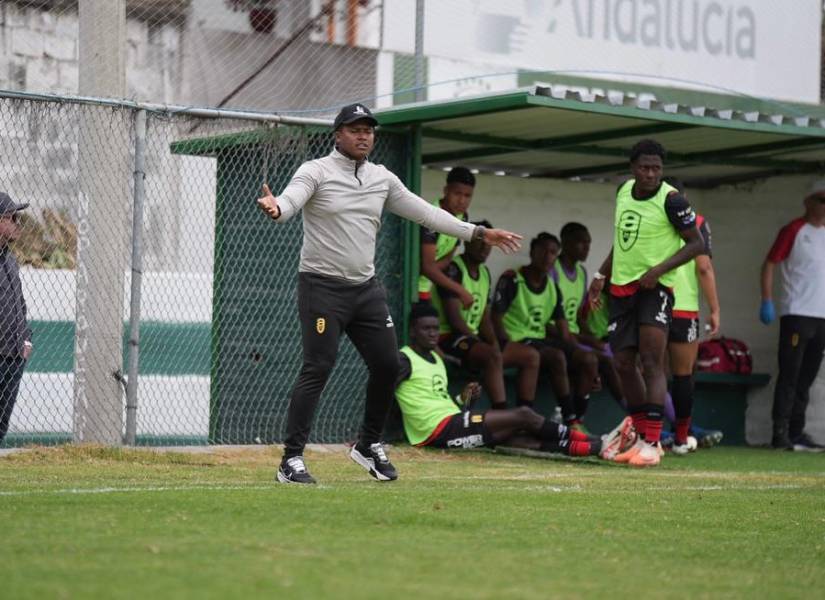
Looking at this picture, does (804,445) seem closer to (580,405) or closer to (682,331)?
(580,405)

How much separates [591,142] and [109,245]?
15.8ft

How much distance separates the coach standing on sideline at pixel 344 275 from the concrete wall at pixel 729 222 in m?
6.29

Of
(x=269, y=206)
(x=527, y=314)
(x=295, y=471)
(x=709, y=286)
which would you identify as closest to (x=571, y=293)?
(x=527, y=314)

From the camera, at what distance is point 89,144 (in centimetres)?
1098

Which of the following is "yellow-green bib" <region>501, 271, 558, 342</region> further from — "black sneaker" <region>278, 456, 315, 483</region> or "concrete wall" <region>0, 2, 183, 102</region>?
"black sneaker" <region>278, 456, 315, 483</region>

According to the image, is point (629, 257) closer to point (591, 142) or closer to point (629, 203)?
point (629, 203)

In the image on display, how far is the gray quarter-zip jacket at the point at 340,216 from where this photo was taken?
8.60 meters

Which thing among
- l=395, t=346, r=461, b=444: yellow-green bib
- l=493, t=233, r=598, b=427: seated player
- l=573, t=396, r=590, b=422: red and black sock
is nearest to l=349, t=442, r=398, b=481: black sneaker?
l=395, t=346, r=461, b=444: yellow-green bib

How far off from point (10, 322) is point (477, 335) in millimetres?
4287

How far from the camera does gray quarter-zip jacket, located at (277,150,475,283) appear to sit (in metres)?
8.60

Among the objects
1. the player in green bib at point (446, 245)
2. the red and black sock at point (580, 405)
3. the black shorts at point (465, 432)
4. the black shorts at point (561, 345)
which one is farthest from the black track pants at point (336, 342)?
the red and black sock at point (580, 405)

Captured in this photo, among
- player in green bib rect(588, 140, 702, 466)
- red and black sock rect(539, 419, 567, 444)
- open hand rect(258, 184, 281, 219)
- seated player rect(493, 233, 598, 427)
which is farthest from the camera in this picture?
seated player rect(493, 233, 598, 427)

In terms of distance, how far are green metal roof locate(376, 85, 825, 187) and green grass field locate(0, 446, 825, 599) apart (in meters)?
3.21

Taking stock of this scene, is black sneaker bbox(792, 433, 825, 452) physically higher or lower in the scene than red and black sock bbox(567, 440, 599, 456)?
lower
